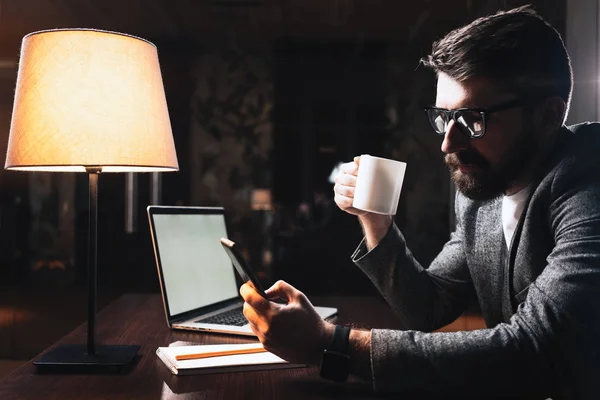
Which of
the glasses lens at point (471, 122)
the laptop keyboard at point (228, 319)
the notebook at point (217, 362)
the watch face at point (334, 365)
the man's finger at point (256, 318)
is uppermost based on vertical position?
the glasses lens at point (471, 122)

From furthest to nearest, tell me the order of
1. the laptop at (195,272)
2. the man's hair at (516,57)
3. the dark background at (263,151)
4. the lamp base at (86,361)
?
the dark background at (263,151) < the laptop at (195,272) < the man's hair at (516,57) < the lamp base at (86,361)

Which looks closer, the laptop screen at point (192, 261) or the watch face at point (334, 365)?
the watch face at point (334, 365)

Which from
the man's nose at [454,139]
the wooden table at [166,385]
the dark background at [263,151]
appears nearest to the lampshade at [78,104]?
the wooden table at [166,385]

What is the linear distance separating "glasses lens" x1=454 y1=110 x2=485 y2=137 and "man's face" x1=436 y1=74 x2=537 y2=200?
0.01 meters

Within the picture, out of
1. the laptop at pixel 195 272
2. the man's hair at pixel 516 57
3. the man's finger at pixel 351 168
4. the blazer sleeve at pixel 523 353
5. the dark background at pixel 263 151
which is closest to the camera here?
the blazer sleeve at pixel 523 353

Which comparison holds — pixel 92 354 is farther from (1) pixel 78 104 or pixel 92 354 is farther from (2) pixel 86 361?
(1) pixel 78 104

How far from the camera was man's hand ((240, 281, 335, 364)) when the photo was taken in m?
0.86

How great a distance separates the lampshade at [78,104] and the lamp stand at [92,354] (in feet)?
0.37

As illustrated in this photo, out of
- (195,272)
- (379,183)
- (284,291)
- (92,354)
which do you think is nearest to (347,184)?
(379,183)

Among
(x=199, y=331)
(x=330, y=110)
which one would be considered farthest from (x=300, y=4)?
(x=199, y=331)

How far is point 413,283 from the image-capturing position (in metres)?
1.33

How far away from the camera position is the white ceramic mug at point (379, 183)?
1.12 metres

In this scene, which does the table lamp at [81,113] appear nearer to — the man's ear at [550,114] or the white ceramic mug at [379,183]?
the white ceramic mug at [379,183]

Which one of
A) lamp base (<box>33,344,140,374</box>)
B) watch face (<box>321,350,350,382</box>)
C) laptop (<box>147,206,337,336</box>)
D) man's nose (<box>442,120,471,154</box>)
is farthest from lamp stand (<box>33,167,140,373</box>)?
man's nose (<box>442,120,471,154</box>)
